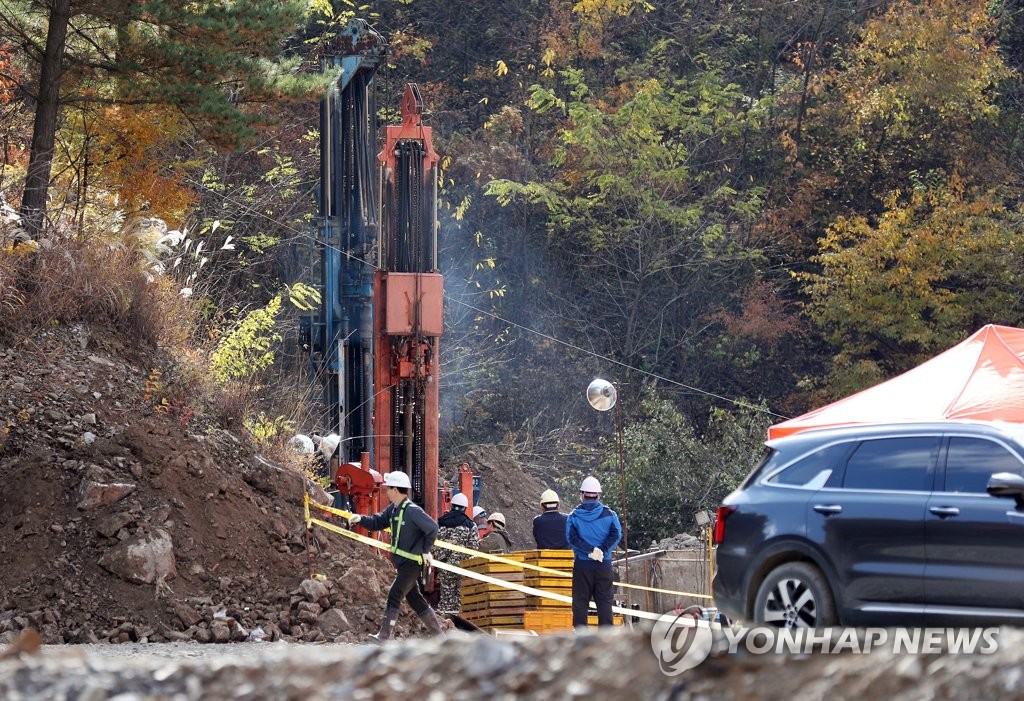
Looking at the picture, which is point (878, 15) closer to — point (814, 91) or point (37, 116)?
point (814, 91)

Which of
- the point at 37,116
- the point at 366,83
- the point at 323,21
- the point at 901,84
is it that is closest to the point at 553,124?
the point at 323,21

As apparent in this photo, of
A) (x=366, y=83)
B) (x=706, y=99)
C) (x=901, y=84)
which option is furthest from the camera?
(x=706, y=99)

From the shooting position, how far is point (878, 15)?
1791 inches

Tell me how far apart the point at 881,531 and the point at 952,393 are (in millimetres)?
7446

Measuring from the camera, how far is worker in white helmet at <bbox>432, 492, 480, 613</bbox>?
23.3 metres

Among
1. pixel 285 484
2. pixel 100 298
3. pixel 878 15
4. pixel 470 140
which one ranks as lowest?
pixel 285 484

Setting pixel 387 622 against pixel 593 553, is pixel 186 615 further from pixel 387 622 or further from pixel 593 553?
pixel 593 553

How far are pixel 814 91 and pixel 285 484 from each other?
29263mm

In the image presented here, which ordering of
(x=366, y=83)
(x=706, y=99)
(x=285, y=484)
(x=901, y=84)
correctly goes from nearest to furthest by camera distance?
(x=285, y=484)
(x=366, y=83)
(x=901, y=84)
(x=706, y=99)

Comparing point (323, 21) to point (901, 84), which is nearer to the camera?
point (901, 84)

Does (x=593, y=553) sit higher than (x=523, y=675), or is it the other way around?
(x=523, y=675)

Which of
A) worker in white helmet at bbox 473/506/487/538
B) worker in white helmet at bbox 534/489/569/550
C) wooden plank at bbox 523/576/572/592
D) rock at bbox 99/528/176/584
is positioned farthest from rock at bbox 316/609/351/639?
worker in white helmet at bbox 473/506/487/538

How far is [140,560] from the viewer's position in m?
17.7

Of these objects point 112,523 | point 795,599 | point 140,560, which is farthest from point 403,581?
point 795,599
